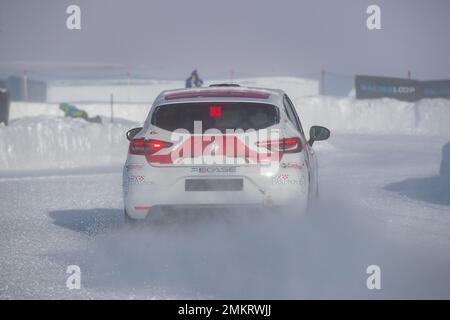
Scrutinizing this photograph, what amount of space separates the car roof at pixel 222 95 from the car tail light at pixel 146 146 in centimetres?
41

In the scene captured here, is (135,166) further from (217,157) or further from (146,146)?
(217,157)

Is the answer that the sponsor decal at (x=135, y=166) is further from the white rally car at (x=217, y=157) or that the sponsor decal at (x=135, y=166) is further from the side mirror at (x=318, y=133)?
the side mirror at (x=318, y=133)

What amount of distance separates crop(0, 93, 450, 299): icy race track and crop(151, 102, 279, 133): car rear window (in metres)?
0.83

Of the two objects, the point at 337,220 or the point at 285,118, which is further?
the point at 337,220

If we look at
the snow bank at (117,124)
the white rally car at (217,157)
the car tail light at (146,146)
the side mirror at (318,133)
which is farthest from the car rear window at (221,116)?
the snow bank at (117,124)

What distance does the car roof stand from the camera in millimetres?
7381

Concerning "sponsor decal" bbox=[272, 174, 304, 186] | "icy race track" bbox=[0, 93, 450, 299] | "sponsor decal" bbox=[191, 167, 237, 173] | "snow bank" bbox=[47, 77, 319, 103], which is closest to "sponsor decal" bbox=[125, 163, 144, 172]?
"sponsor decal" bbox=[191, 167, 237, 173]

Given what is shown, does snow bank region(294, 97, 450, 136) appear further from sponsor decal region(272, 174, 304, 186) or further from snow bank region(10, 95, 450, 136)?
sponsor decal region(272, 174, 304, 186)

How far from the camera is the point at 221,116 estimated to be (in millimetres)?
7262

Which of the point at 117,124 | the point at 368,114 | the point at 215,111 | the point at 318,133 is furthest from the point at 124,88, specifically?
the point at 215,111
